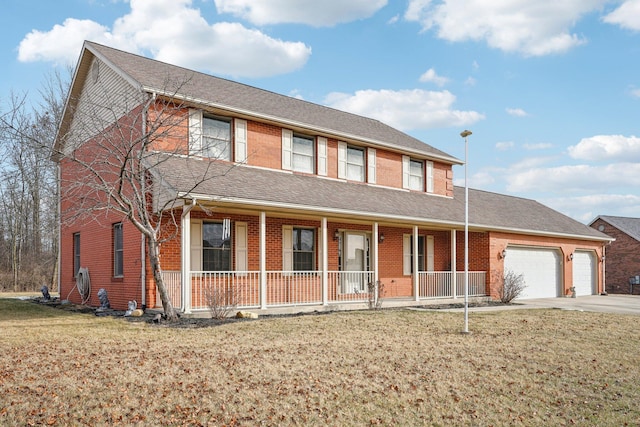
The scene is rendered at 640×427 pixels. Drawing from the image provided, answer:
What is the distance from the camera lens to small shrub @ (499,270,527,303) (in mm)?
20016

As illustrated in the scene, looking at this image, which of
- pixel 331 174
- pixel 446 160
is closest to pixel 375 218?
pixel 331 174

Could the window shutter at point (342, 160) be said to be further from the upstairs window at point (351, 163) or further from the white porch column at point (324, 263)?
the white porch column at point (324, 263)

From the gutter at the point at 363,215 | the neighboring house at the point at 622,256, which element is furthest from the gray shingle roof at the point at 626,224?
the gutter at the point at 363,215

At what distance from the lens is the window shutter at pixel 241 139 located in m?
16.3

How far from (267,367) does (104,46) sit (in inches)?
542

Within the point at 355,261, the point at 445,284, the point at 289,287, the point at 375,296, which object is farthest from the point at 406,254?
the point at 289,287

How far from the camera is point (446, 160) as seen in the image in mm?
22922

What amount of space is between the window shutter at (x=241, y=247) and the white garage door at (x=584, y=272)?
56.1 ft

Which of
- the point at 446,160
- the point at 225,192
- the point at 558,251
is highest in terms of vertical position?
the point at 446,160

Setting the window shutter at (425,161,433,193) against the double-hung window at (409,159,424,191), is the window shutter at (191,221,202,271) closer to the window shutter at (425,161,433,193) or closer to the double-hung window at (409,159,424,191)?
the double-hung window at (409,159,424,191)

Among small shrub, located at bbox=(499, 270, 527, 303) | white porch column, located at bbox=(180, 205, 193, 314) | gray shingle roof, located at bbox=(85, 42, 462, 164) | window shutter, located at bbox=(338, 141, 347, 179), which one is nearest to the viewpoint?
white porch column, located at bbox=(180, 205, 193, 314)

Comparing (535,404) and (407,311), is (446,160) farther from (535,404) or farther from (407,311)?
(535,404)

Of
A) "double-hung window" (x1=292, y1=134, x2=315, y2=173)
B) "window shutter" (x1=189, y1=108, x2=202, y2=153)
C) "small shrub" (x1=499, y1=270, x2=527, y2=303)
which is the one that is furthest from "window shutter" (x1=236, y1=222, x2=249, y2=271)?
"small shrub" (x1=499, y1=270, x2=527, y2=303)

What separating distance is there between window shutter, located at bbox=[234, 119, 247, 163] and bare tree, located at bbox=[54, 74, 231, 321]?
165 cm
